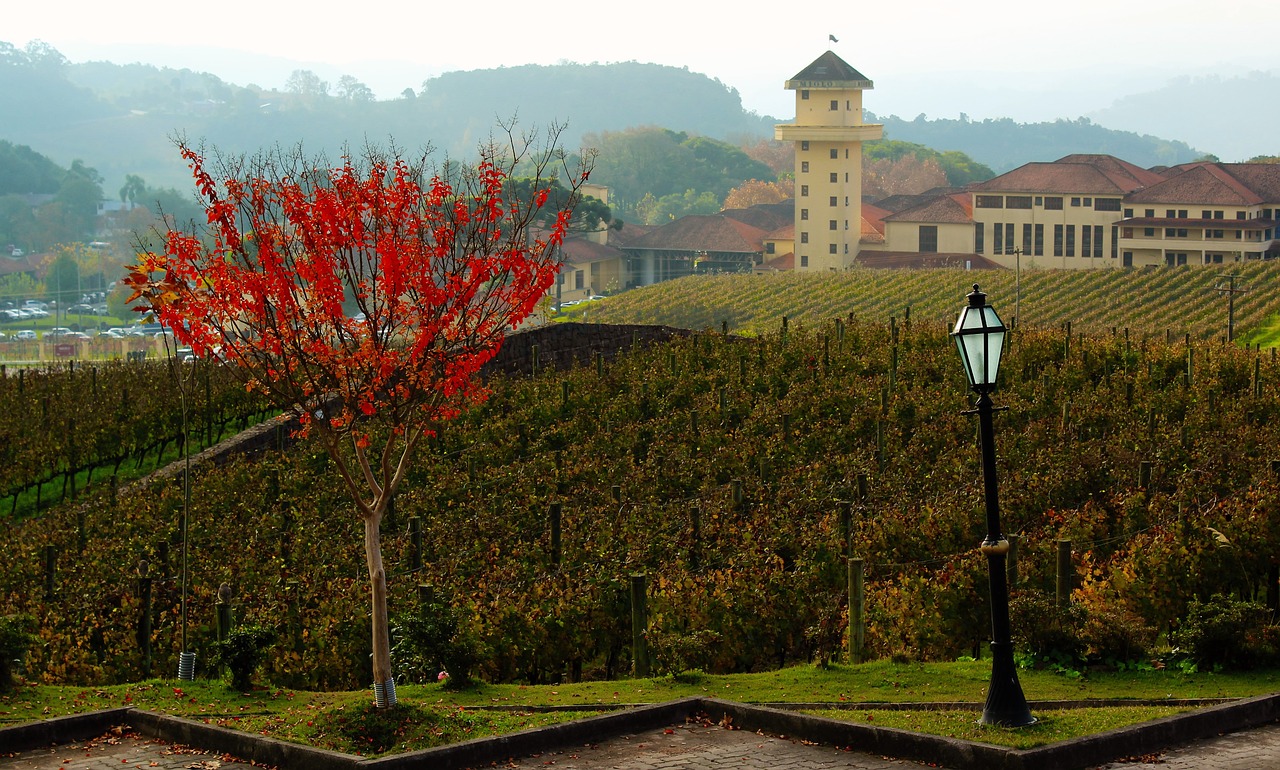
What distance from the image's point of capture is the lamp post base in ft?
31.8

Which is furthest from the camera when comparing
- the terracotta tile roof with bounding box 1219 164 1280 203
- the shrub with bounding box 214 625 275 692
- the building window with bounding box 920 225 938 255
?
the building window with bounding box 920 225 938 255

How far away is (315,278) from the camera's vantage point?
10445 millimetres

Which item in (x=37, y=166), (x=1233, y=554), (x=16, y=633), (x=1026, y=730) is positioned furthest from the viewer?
(x=37, y=166)

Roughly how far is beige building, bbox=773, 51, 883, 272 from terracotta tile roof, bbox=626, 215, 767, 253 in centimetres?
828

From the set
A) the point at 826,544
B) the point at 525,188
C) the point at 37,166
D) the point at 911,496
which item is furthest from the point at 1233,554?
the point at 37,166

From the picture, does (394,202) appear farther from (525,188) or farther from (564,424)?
(525,188)

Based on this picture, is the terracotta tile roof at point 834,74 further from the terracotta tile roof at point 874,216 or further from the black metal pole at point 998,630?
the black metal pole at point 998,630

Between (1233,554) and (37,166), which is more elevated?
(37,166)

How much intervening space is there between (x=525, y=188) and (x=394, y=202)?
6808 cm

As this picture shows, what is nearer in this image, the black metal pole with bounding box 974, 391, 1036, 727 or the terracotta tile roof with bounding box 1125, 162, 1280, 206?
the black metal pole with bounding box 974, 391, 1036, 727

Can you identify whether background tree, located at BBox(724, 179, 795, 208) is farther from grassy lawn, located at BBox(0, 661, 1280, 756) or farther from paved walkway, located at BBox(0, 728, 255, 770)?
paved walkway, located at BBox(0, 728, 255, 770)

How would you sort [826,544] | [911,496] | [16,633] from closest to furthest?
[16,633]
[826,544]
[911,496]

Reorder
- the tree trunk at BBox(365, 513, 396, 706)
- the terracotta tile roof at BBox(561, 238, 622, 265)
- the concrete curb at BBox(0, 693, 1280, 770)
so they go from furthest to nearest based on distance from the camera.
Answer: the terracotta tile roof at BBox(561, 238, 622, 265) → the tree trunk at BBox(365, 513, 396, 706) → the concrete curb at BBox(0, 693, 1280, 770)

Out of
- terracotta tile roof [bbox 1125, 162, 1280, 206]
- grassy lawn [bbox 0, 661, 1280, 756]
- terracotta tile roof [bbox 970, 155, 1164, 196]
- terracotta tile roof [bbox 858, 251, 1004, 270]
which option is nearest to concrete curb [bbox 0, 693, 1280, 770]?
grassy lawn [bbox 0, 661, 1280, 756]
